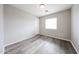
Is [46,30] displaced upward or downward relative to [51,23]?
downward

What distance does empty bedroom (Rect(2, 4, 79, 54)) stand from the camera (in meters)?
2.94

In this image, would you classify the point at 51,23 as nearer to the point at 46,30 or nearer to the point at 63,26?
the point at 46,30

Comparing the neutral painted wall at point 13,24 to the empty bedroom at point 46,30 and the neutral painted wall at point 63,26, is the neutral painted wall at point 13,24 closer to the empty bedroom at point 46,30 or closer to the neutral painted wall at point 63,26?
the empty bedroom at point 46,30

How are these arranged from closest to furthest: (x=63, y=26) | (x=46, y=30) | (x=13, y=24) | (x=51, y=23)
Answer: (x=13, y=24)
(x=63, y=26)
(x=51, y=23)
(x=46, y=30)

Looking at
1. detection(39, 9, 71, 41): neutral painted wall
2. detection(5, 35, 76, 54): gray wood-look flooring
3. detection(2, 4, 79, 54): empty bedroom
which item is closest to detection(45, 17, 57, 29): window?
detection(2, 4, 79, 54): empty bedroom

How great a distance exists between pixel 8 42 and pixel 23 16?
2086mm

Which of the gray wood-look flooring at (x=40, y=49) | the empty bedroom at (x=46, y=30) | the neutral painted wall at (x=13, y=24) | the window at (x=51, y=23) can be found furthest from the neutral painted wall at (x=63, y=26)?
the neutral painted wall at (x=13, y=24)

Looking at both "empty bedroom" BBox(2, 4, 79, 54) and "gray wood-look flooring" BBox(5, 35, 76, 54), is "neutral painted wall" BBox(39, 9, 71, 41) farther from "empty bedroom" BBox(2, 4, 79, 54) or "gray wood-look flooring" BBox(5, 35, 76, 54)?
"gray wood-look flooring" BBox(5, 35, 76, 54)

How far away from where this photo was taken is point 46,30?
6.77 metres

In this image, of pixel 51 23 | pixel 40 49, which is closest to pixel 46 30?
pixel 51 23

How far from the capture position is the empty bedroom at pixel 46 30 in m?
2.94

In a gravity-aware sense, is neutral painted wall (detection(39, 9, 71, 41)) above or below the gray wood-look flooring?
above
